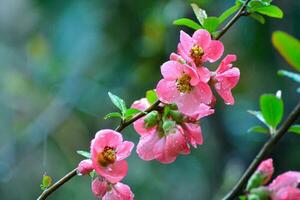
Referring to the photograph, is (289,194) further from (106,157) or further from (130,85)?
(130,85)

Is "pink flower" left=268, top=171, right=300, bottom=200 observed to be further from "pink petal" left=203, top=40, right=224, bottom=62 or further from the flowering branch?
"pink petal" left=203, top=40, right=224, bottom=62

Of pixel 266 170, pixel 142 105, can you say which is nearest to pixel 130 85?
pixel 142 105

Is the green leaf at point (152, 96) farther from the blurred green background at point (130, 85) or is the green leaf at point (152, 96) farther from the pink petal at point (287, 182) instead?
the blurred green background at point (130, 85)

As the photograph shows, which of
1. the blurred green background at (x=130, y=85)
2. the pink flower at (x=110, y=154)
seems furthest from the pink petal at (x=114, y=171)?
the blurred green background at (x=130, y=85)

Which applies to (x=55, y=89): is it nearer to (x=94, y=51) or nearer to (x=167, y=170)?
(x=94, y=51)

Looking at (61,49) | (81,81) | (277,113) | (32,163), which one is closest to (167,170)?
(81,81)

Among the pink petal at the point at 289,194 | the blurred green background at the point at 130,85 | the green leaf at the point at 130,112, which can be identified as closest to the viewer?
the pink petal at the point at 289,194
